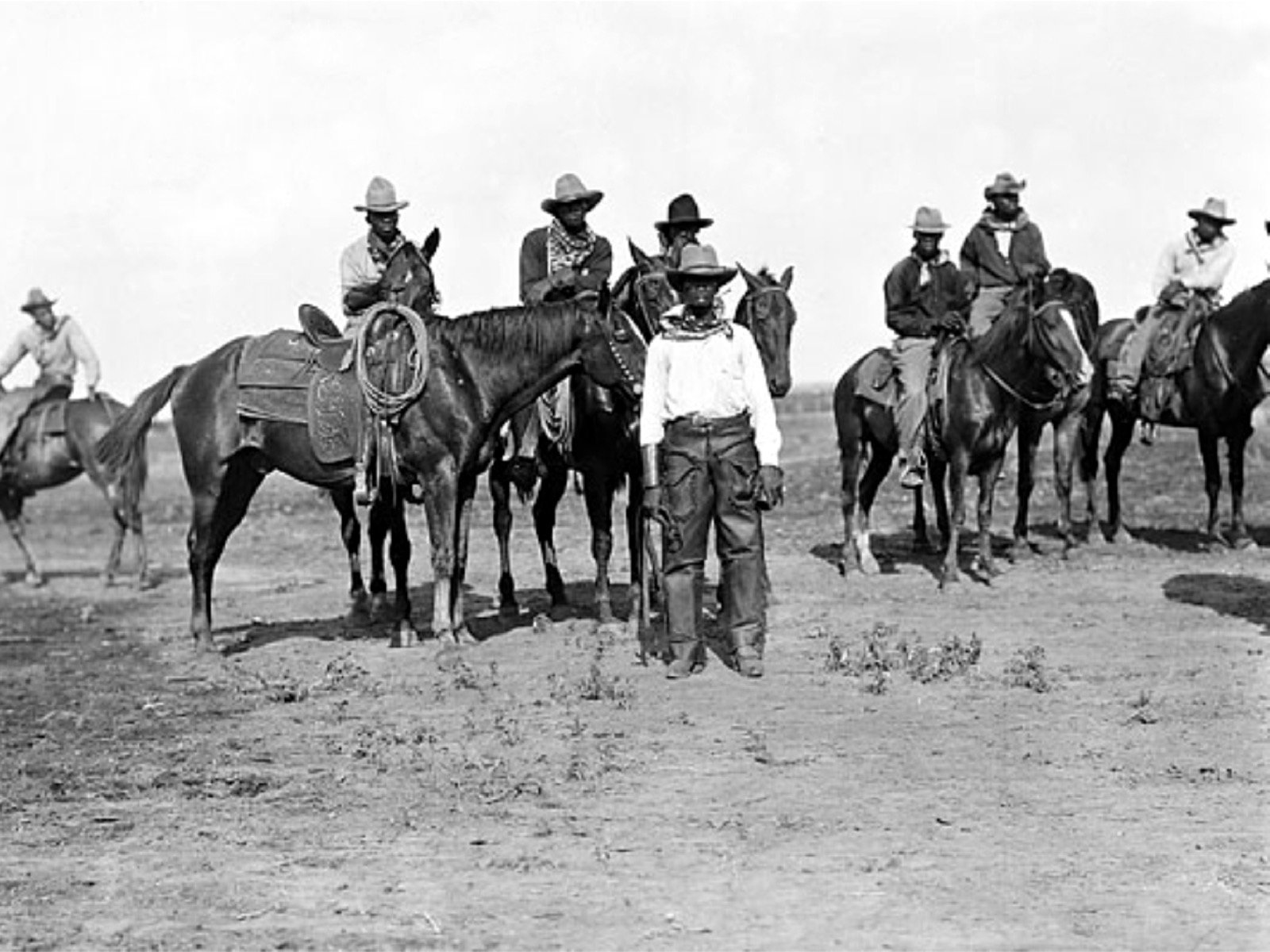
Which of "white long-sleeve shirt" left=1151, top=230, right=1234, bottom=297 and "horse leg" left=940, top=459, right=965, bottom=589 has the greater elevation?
"white long-sleeve shirt" left=1151, top=230, right=1234, bottom=297

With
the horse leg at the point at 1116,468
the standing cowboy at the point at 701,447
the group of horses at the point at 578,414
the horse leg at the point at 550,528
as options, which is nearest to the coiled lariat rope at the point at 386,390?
the group of horses at the point at 578,414

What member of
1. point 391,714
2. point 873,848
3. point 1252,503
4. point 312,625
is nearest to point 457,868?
point 873,848

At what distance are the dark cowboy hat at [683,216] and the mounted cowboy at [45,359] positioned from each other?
32.2ft

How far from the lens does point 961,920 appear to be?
5684mm

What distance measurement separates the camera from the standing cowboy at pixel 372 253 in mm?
12219

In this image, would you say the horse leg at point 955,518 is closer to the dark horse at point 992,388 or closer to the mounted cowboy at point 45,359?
the dark horse at point 992,388

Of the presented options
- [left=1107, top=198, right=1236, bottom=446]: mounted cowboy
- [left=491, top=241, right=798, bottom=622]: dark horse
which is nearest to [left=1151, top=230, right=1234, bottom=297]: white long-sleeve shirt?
[left=1107, top=198, right=1236, bottom=446]: mounted cowboy

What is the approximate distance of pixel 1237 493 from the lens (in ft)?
55.2

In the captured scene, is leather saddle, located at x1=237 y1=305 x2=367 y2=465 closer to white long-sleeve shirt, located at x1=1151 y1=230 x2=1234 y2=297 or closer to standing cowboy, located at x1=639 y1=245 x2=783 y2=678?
standing cowboy, located at x1=639 y1=245 x2=783 y2=678

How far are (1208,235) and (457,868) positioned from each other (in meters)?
13.3

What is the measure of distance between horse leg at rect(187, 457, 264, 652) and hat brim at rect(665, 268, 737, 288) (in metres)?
4.29

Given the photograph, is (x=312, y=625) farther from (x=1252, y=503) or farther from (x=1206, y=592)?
(x=1252, y=503)

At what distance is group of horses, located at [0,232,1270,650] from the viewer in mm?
11359

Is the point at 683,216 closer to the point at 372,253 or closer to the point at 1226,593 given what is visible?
the point at 372,253
